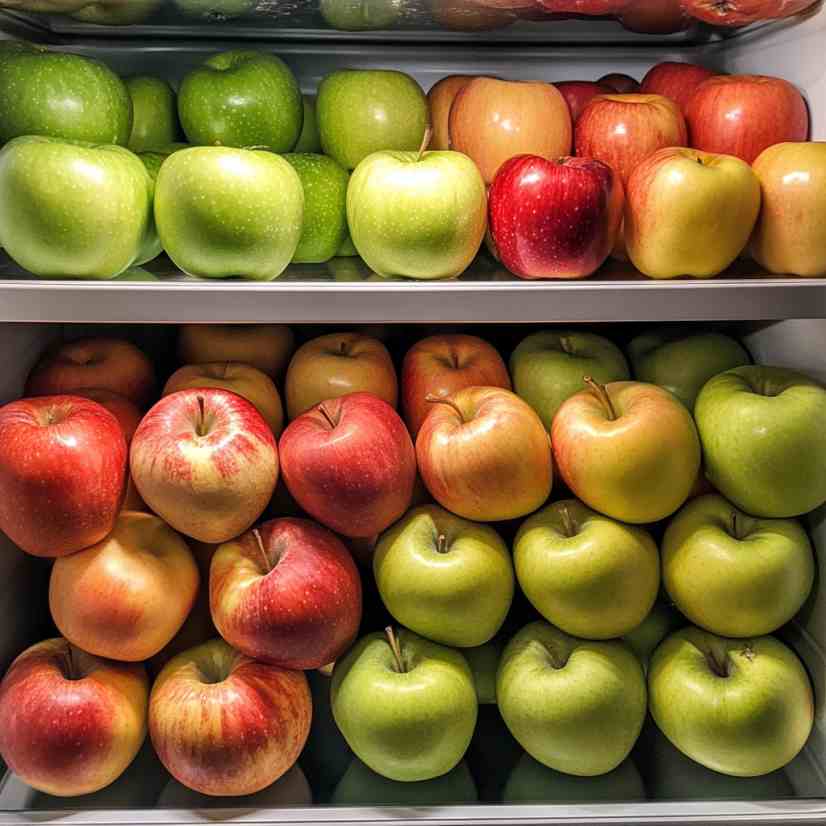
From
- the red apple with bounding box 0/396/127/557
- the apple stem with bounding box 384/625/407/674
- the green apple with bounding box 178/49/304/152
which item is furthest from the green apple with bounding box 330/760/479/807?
A: the green apple with bounding box 178/49/304/152

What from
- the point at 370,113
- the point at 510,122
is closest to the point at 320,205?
the point at 370,113

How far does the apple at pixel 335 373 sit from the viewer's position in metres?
1.15

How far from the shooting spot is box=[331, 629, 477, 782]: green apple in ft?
3.33

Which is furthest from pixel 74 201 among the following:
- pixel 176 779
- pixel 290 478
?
pixel 176 779

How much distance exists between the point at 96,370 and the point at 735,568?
2.56ft

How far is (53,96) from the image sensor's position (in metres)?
1.01

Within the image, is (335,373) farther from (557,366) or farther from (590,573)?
(590,573)

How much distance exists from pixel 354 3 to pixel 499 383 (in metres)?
0.46

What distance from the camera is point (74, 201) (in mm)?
936

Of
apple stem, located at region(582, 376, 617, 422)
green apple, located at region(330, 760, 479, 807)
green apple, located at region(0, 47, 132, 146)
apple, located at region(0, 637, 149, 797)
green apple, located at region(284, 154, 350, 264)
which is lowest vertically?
green apple, located at region(330, 760, 479, 807)

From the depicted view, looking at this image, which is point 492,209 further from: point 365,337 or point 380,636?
point 380,636

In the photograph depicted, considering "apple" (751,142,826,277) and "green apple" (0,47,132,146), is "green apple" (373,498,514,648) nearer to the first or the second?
"apple" (751,142,826,277)

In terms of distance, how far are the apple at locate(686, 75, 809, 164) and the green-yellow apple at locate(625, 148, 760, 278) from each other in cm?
7

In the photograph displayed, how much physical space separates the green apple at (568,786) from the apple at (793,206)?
0.58 meters
